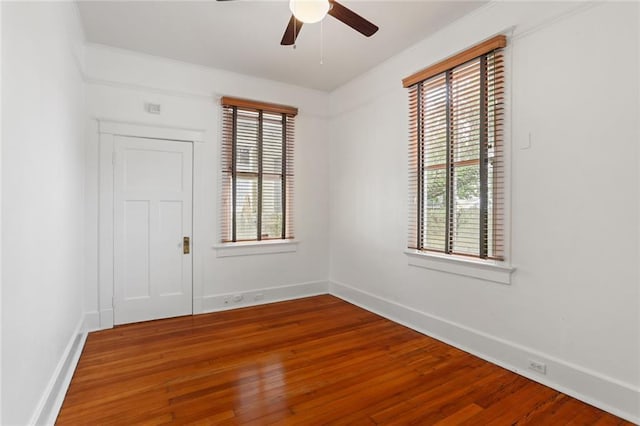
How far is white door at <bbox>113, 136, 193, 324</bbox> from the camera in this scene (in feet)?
12.3

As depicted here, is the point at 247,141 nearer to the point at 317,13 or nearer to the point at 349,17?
the point at 349,17

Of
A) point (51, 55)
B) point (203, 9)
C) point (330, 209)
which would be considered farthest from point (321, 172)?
point (51, 55)

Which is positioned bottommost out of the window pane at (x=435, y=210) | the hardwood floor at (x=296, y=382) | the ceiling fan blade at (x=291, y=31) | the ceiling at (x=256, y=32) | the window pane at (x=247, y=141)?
the hardwood floor at (x=296, y=382)

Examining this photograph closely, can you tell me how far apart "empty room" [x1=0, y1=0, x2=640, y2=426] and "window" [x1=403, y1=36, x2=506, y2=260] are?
0.06ft

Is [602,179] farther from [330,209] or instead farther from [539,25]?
[330,209]

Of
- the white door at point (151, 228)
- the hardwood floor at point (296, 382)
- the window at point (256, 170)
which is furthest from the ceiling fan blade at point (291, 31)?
the hardwood floor at point (296, 382)

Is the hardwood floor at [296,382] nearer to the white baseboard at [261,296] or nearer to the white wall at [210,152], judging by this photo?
the white baseboard at [261,296]

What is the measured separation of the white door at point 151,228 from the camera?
3.75 metres

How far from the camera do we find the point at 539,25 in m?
2.56

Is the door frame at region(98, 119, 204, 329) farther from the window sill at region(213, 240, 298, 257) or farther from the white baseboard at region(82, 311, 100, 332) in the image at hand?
the window sill at region(213, 240, 298, 257)

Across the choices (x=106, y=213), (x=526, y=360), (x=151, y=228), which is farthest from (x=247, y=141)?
(x=526, y=360)

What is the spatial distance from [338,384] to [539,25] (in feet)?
10.3

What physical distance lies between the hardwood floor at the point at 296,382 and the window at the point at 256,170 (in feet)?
4.53

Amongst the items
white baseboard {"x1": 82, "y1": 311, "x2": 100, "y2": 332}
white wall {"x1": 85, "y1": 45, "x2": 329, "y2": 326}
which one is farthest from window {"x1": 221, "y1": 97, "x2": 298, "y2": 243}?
white baseboard {"x1": 82, "y1": 311, "x2": 100, "y2": 332}
